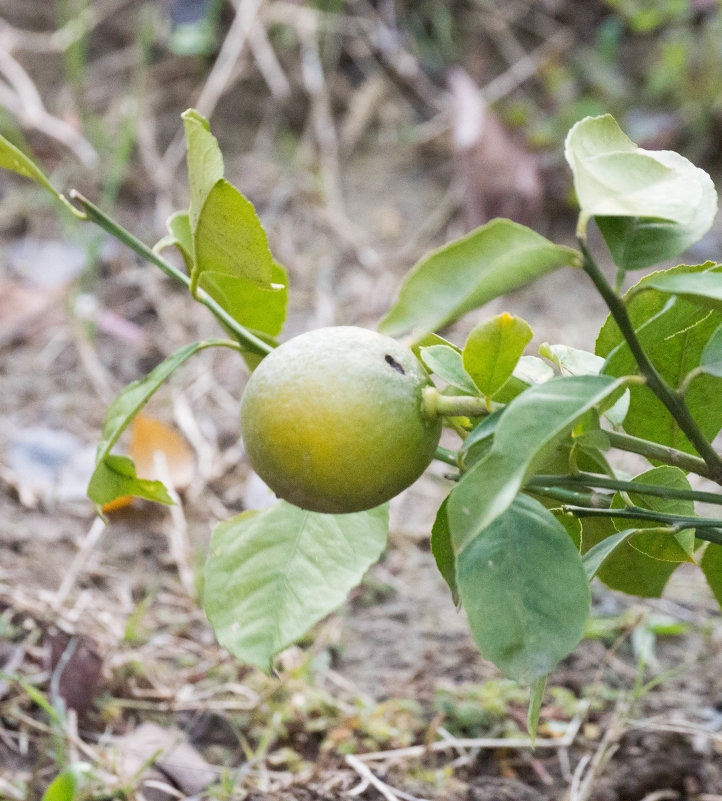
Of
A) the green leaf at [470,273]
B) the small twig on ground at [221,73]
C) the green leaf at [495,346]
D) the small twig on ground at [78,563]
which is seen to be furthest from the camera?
the small twig on ground at [221,73]

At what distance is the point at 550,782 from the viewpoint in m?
A: 0.97

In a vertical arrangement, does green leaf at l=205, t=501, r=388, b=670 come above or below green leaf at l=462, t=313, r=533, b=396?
below

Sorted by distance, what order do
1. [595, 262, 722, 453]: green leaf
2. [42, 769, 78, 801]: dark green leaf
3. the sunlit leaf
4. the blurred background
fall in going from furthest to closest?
the sunlit leaf → the blurred background → [42, 769, 78, 801]: dark green leaf → [595, 262, 722, 453]: green leaf

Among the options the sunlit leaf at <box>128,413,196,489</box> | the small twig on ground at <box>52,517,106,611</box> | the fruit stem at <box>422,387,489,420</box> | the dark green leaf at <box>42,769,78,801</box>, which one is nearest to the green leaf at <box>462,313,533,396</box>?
the fruit stem at <box>422,387,489,420</box>

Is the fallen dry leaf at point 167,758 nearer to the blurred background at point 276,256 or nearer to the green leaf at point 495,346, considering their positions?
the blurred background at point 276,256

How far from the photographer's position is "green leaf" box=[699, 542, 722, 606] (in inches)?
30.0

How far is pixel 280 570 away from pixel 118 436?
0.16 metres

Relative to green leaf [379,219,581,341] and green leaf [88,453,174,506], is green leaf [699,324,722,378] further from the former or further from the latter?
green leaf [88,453,174,506]

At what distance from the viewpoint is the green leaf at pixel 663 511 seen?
24.6 inches

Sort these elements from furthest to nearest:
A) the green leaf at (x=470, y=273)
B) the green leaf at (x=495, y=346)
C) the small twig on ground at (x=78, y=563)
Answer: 1. the small twig on ground at (x=78, y=563)
2. the green leaf at (x=495, y=346)
3. the green leaf at (x=470, y=273)

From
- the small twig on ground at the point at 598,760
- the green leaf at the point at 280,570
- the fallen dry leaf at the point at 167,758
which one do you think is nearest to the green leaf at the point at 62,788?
the fallen dry leaf at the point at 167,758

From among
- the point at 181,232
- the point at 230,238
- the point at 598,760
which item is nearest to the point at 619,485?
the point at 230,238

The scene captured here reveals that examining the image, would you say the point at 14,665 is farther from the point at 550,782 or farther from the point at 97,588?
the point at 550,782

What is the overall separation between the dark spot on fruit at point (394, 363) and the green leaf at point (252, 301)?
20 centimetres
